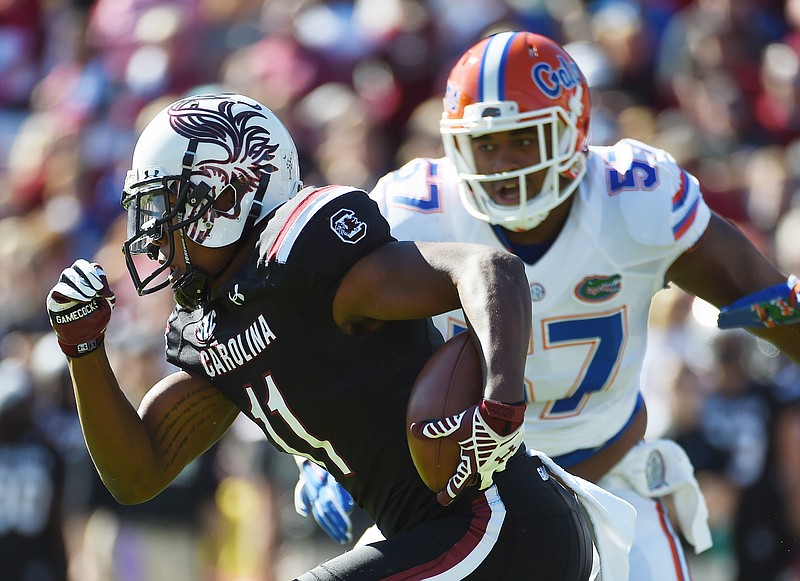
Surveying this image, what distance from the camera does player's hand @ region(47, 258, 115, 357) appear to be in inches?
130

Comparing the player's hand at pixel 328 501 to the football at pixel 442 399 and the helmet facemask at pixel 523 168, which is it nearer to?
the helmet facemask at pixel 523 168

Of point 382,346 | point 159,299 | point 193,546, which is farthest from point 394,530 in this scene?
point 159,299

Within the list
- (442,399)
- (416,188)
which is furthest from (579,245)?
(442,399)

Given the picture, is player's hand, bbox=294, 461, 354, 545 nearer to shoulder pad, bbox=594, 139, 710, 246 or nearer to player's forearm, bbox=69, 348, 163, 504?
player's forearm, bbox=69, 348, 163, 504

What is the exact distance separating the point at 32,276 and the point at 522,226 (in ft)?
17.3

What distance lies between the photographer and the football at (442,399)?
2873mm

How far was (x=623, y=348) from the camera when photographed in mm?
4242

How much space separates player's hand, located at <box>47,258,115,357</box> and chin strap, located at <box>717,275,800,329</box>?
1873mm

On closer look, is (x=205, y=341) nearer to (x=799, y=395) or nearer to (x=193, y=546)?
(x=799, y=395)

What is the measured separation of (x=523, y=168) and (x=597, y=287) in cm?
42

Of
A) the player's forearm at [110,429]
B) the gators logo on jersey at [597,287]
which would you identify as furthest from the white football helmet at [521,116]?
the player's forearm at [110,429]

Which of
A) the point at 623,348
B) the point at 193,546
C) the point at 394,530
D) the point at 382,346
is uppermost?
the point at 382,346

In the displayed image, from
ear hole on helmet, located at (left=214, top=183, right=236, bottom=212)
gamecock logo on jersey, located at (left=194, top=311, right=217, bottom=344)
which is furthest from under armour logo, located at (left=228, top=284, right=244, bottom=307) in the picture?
ear hole on helmet, located at (left=214, top=183, right=236, bottom=212)

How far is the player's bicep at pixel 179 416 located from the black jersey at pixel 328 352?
232mm
